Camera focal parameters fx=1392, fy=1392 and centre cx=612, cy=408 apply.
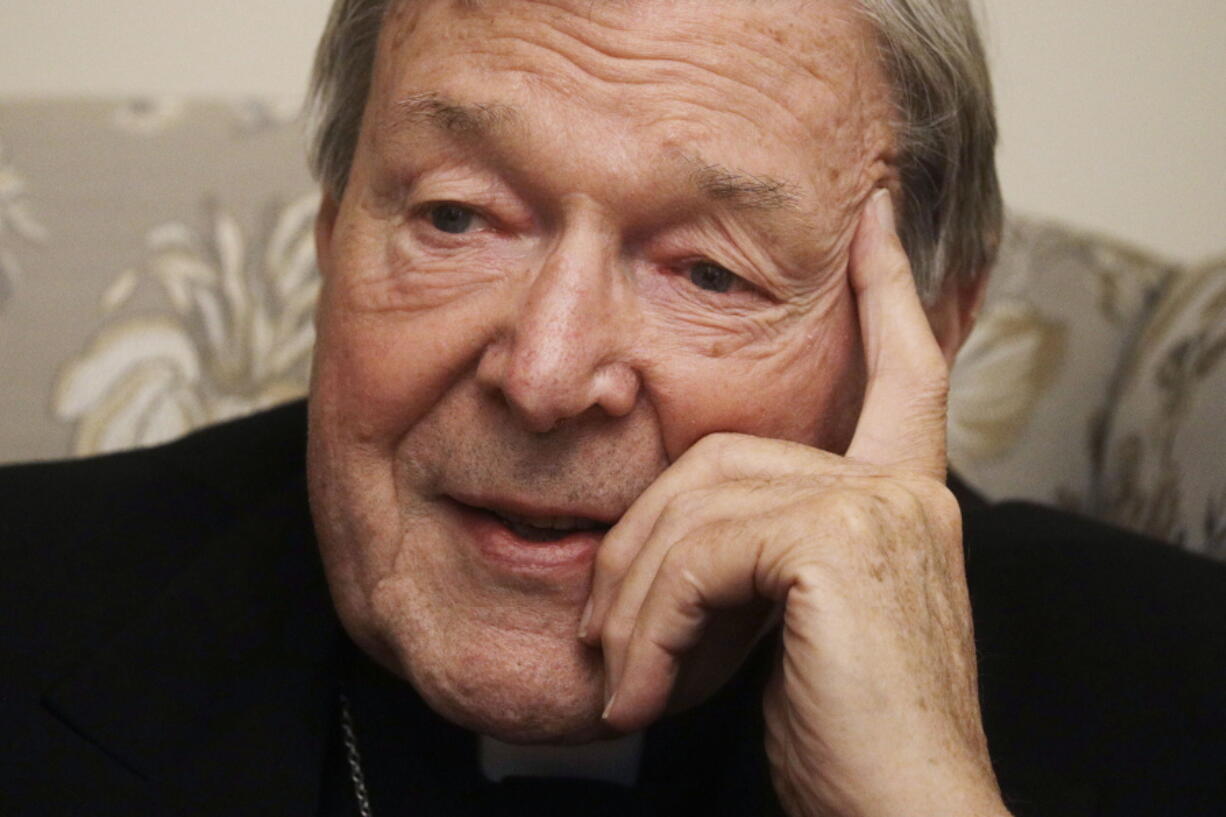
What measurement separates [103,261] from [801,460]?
116 centimetres

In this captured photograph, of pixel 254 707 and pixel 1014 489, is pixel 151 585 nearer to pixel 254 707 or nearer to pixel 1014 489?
pixel 254 707

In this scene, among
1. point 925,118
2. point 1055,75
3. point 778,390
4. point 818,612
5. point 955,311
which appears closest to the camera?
point 818,612

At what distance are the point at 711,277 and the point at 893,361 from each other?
0.23 m

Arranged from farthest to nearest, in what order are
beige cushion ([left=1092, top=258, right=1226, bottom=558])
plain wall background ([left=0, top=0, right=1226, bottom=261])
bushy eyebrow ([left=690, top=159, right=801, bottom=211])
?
plain wall background ([left=0, top=0, right=1226, bottom=261]) < beige cushion ([left=1092, top=258, right=1226, bottom=558]) < bushy eyebrow ([left=690, top=159, right=801, bottom=211])

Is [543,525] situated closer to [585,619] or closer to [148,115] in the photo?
[585,619]

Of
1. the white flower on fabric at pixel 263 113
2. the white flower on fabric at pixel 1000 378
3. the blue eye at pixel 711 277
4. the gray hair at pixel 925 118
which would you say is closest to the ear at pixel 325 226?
the gray hair at pixel 925 118

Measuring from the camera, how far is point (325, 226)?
5.96ft

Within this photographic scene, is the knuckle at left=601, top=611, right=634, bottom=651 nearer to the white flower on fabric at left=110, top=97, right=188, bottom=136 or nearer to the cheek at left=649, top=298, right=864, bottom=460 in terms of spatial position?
the cheek at left=649, top=298, right=864, bottom=460

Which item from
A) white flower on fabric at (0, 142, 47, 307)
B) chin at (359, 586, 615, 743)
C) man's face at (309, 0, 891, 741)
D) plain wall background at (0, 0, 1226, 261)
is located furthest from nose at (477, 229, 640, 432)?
plain wall background at (0, 0, 1226, 261)

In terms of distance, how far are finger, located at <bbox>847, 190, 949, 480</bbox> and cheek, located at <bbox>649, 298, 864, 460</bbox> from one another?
38 mm

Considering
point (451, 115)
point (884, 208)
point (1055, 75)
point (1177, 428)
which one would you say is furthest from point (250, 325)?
point (1055, 75)

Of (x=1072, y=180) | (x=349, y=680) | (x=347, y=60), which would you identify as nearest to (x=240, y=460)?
(x=349, y=680)

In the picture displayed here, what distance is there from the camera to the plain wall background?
8.17 feet

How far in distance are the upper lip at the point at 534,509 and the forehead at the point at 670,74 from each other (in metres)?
0.35
